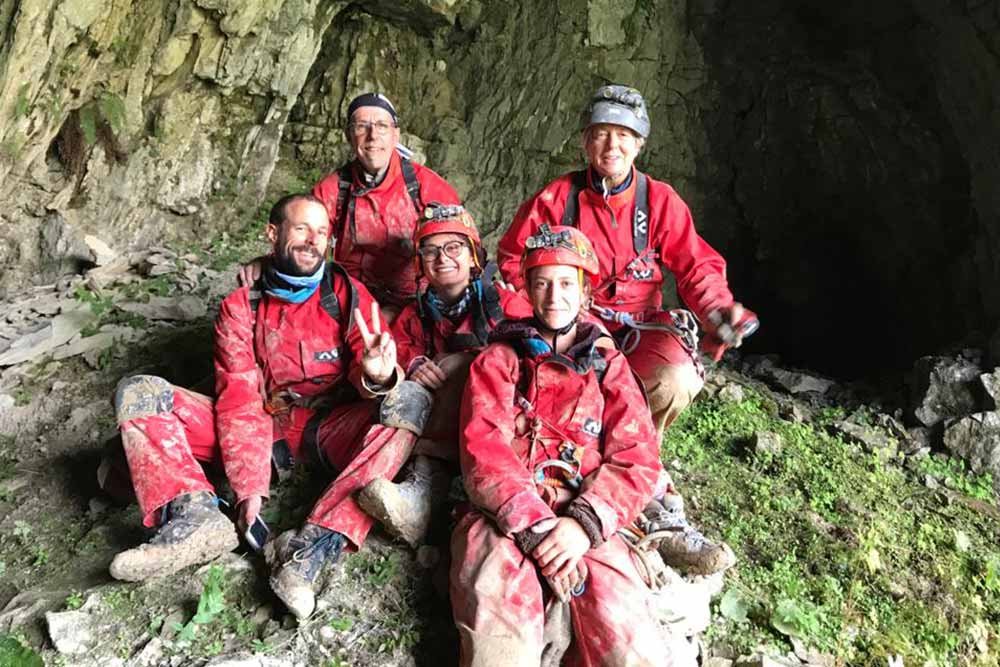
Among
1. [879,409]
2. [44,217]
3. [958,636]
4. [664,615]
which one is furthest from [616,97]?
[44,217]

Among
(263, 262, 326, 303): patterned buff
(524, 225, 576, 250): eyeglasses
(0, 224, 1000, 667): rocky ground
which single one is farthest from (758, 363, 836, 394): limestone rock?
(263, 262, 326, 303): patterned buff

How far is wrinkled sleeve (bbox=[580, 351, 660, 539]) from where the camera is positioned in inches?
134

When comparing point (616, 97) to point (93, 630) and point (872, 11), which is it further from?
point (872, 11)

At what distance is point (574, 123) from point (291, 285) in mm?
8245

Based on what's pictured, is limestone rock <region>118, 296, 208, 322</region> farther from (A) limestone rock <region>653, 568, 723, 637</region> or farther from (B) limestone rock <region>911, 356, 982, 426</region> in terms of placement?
(B) limestone rock <region>911, 356, 982, 426</region>

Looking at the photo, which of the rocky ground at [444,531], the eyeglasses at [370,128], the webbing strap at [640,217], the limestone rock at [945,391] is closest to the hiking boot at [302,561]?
the rocky ground at [444,531]

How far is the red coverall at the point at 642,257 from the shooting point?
4773 mm

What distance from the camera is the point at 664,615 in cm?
371

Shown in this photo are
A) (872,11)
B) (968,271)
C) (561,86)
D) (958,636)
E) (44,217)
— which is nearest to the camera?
(958,636)

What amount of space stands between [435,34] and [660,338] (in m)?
7.71

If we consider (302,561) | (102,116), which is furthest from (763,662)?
(102,116)

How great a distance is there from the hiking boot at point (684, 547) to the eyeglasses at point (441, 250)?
1.94 meters

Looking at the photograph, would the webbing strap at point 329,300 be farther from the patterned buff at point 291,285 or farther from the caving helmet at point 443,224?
the caving helmet at point 443,224

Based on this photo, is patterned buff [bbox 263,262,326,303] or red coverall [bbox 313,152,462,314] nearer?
patterned buff [bbox 263,262,326,303]
